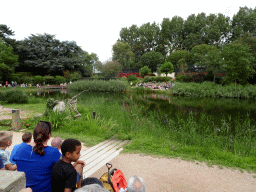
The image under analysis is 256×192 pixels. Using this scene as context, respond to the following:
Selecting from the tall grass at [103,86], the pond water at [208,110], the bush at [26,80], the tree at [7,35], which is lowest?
the pond water at [208,110]

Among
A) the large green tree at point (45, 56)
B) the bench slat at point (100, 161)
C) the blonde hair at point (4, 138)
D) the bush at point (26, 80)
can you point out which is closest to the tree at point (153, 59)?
the large green tree at point (45, 56)

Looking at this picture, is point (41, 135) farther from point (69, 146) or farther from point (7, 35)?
point (7, 35)

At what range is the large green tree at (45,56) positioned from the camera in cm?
2786

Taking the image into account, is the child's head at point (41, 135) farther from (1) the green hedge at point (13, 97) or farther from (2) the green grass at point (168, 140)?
(1) the green hedge at point (13, 97)

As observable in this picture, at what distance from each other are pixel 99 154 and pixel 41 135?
201cm

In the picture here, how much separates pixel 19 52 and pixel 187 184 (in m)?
32.6

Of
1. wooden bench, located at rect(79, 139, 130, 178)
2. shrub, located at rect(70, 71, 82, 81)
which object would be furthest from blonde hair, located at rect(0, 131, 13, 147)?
shrub, located at rect(70, 71, 82, 81)

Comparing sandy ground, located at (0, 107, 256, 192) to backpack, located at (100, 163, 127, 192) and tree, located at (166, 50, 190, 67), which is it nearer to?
backpack, located at (100, 163, 127, 192)

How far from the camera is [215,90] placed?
15797 millimetres

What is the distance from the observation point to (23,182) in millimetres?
1030

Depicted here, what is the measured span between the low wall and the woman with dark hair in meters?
0.60

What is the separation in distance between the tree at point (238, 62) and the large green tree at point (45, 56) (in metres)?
22.0

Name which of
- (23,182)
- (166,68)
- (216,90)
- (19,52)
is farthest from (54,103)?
(19,52)

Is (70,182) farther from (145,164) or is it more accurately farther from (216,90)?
(216,90)
